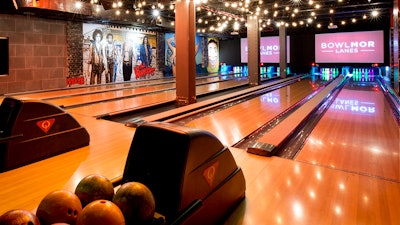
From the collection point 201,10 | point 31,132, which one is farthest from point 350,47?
point 31,132

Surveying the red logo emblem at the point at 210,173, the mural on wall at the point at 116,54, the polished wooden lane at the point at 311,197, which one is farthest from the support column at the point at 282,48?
the red logo emblem at the point at 210,173

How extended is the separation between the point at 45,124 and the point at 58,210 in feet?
7.10

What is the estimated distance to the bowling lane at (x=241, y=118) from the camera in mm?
4480

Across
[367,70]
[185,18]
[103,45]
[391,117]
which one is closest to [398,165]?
[391,117]

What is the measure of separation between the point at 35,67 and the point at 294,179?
358 inches

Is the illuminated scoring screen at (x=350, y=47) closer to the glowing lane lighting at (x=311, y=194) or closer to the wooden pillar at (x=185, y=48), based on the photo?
the wooden pillar at (x=185, y=48)

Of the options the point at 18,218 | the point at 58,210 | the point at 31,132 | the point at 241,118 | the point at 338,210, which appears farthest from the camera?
the point at 241,118

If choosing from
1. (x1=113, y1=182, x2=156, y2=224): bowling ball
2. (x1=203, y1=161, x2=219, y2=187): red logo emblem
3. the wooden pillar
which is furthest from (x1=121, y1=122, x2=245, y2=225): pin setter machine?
the wooden pillar

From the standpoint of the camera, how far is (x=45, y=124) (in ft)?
10.9

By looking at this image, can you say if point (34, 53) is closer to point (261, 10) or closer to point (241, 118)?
point (241, 118)

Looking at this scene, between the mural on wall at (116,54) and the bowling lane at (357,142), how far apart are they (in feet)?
27.4

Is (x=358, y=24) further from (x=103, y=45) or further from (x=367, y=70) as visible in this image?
(x=103, y=45)

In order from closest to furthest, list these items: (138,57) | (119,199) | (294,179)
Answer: (119,199)
(294,179)
(138,57)

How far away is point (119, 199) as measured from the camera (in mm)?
1542
